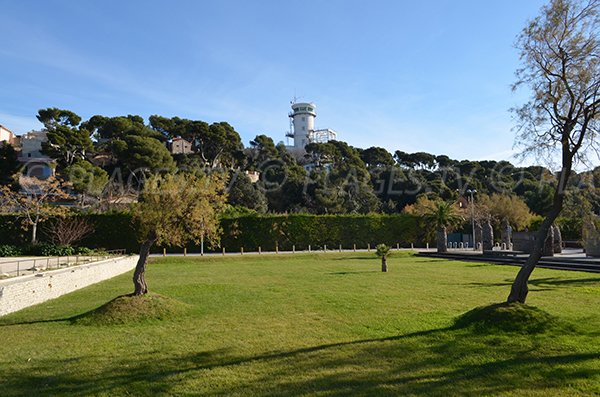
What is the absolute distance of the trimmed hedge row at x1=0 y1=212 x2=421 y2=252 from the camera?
34.5 meters

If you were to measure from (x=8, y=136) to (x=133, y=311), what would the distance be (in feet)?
246

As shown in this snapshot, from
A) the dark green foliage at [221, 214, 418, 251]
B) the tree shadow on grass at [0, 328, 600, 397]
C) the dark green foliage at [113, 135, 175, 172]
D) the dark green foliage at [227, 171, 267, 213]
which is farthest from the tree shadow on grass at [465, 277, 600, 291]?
the dark green foliage at [113, 135, 175, 172]

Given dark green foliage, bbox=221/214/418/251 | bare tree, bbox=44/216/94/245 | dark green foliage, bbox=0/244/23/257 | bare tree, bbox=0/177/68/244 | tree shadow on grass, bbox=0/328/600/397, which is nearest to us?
tree shadow on grass, bbox=0/328/600/397

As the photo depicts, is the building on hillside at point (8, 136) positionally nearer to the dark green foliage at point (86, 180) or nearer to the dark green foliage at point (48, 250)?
the dark green foliage at point (86, 180)

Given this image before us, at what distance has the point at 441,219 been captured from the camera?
38656mm

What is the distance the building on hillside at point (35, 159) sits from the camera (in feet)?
169

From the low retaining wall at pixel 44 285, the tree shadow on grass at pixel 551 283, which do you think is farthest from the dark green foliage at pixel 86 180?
the tree shadow on grass at pixel 551 283

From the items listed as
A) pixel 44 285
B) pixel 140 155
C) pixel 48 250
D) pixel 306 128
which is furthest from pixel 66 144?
pixel 306 128

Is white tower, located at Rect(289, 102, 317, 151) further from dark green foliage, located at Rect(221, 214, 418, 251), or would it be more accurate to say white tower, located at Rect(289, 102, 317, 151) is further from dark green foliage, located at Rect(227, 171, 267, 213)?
dark green foliage, located at Rect(221, 214, 418, 251)

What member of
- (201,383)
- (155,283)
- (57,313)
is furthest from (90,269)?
(201,383)

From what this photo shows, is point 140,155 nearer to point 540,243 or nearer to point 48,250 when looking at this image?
point 48,250

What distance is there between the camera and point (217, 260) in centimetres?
2970

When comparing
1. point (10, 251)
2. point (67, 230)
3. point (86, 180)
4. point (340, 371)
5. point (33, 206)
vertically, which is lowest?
point (340, 371)

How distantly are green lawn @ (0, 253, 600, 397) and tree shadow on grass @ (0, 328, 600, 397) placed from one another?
2cm
